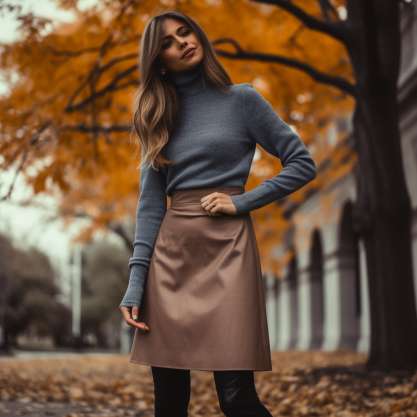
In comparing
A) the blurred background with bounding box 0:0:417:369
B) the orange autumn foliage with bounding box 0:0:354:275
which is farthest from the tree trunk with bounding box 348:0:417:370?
the orange autumn foliage with bounding box 0:0:354:275

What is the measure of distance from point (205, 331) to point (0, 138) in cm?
638

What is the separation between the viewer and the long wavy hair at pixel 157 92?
9.27ft

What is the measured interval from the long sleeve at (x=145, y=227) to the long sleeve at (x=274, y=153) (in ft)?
1.20

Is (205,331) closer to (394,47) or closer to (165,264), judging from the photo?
(165,264)

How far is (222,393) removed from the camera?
2.56 m

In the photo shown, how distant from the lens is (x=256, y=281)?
2.63 metres

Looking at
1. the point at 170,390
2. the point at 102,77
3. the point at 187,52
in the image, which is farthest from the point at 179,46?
the point at 102,77

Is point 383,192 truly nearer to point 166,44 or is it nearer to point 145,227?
point 166,44

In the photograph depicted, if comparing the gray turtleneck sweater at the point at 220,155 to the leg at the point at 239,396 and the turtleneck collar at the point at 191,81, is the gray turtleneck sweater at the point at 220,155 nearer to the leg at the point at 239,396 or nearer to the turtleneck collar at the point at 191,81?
the turtleneck collar at the point at 191,81

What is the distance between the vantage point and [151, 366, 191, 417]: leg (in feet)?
8.83

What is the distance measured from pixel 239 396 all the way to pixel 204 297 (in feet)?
1.21

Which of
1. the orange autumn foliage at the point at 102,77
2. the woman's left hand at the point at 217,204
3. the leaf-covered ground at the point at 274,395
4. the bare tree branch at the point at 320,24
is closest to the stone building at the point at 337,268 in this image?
the orange autumn foliage at the point at 102,77

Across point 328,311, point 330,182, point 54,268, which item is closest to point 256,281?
point 330,182

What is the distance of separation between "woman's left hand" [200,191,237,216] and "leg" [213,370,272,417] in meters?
0.58
